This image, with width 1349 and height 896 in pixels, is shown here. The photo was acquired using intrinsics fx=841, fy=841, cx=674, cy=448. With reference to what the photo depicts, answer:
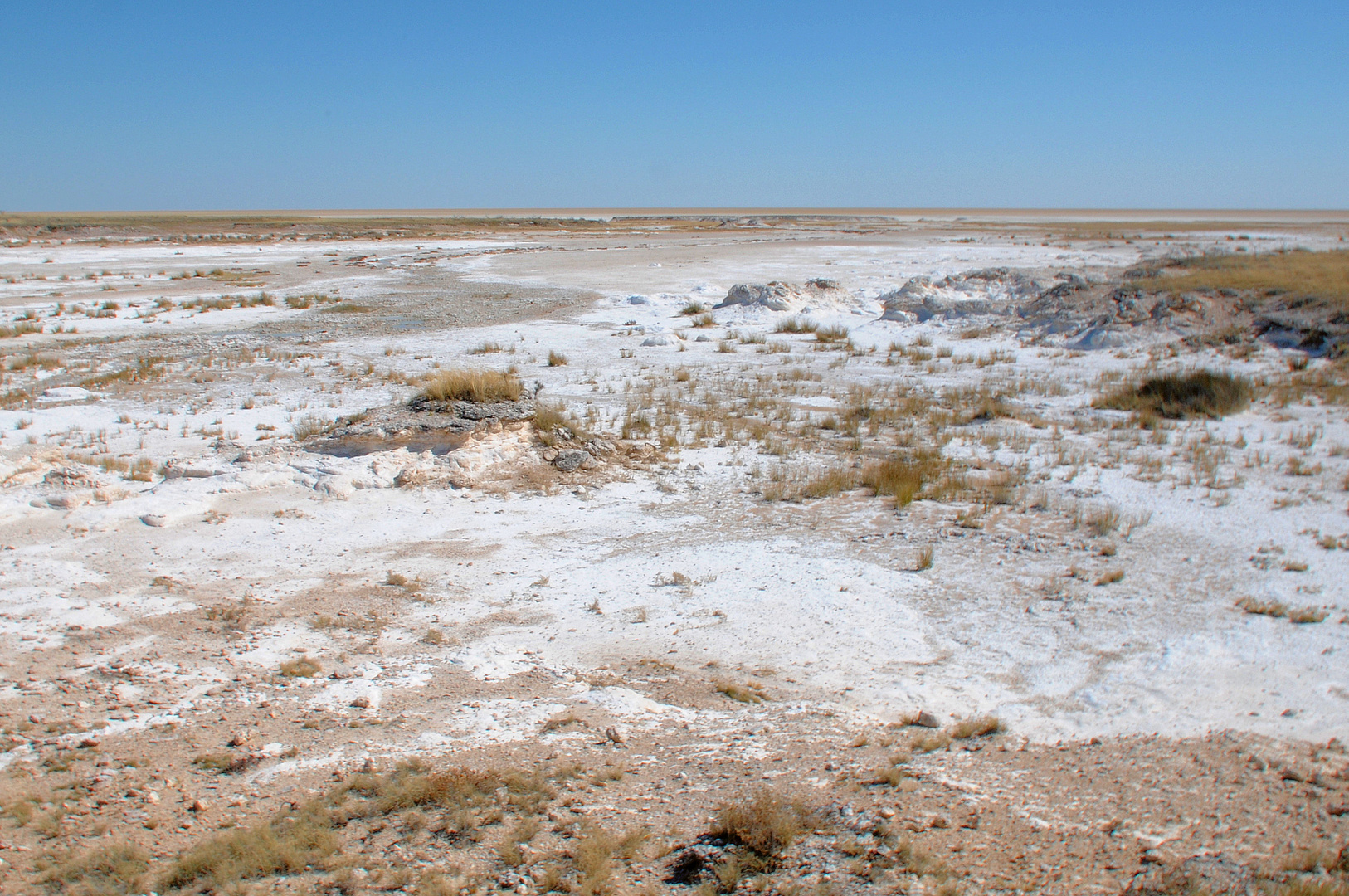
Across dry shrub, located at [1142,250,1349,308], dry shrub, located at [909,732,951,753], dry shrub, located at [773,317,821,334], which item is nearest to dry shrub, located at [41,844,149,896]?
dry shrub, located at [909,732,951,753]

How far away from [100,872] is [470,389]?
26.6ft

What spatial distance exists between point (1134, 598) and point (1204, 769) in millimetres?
2306

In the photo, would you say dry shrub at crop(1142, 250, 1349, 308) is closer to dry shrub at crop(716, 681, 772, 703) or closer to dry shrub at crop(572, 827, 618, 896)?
dry shrub at crop(716, 681, 772, 703)

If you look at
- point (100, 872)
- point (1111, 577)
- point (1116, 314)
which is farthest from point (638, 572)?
point (1116, 314)

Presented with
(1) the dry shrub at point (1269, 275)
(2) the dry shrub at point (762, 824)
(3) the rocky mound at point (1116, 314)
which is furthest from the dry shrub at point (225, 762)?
(1) the dry shrub at point (1269, 275)

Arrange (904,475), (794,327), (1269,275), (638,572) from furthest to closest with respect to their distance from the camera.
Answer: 1. (1269,275)
2. (794,327)
3. (904,475)
4. (638,572)

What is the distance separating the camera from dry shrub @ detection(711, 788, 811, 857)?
3.62m

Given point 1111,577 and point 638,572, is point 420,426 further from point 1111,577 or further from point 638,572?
point 1111,577

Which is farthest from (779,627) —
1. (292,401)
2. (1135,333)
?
(1135,333)

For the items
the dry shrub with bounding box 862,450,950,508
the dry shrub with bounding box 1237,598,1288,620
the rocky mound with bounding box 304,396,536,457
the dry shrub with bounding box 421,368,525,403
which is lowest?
the dry shrub with bounding box 1237,598,1288,620

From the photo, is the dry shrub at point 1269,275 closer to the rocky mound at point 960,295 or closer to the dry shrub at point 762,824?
the rocky mound at point 960,295

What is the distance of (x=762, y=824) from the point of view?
367cm

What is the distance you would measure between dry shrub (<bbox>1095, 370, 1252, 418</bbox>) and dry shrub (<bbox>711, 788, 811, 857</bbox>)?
1040cm

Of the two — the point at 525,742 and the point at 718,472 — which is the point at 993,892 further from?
the point at 718,472
